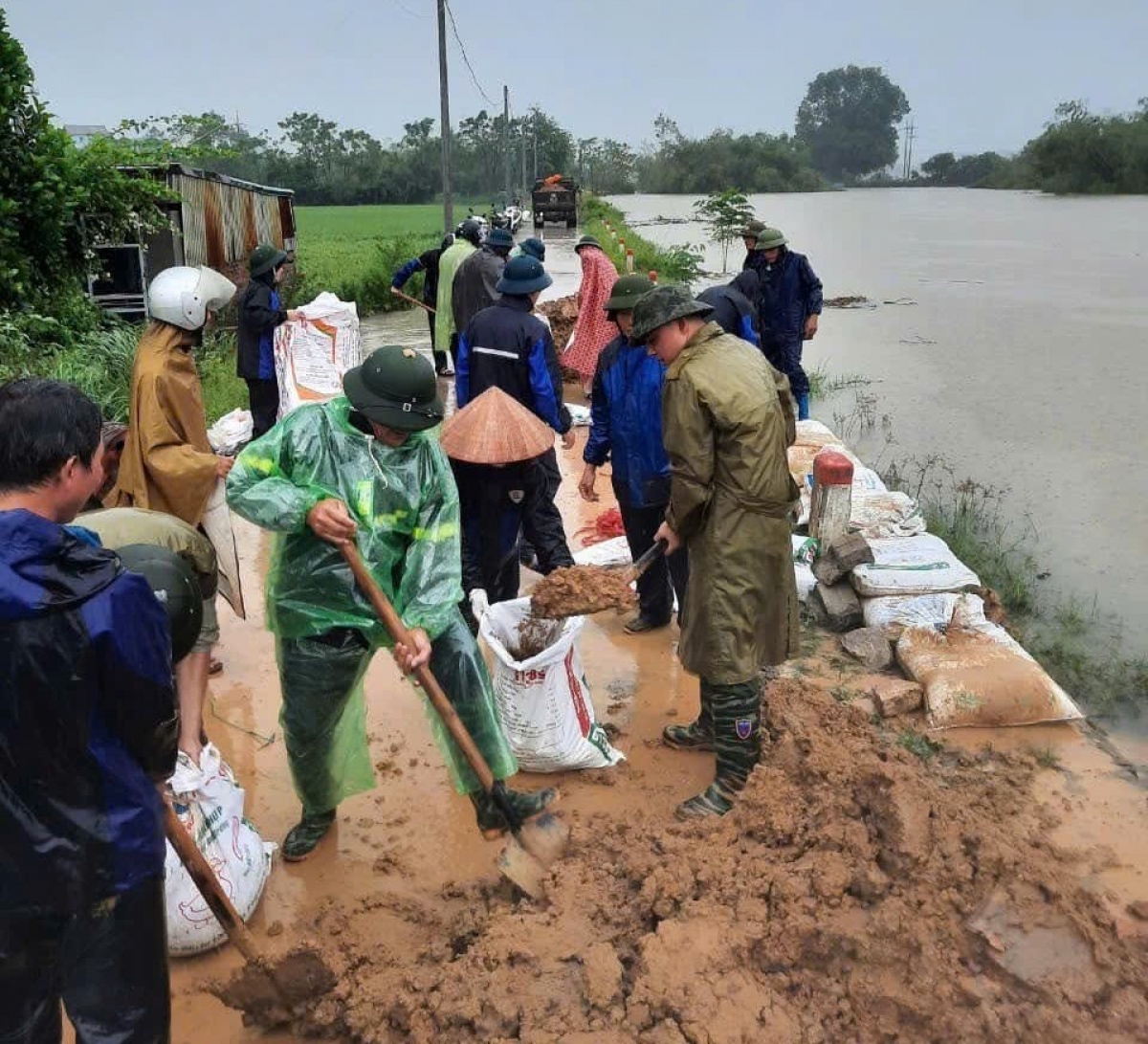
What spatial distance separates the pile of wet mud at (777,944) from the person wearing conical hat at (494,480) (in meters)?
1.42

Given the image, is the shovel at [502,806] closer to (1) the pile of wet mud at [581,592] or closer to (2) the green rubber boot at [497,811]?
(2) the green rubber boot at [497,811]

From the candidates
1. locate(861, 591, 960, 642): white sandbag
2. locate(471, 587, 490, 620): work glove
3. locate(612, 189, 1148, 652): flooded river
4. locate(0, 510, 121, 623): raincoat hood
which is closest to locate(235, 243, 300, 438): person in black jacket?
locate(471, 587, 490, 620): work glove

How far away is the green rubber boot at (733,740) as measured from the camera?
11.2ft

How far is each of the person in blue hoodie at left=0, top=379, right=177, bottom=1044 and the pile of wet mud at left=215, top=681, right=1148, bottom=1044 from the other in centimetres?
78

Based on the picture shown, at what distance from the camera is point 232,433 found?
300 inches

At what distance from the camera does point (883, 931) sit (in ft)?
8.02

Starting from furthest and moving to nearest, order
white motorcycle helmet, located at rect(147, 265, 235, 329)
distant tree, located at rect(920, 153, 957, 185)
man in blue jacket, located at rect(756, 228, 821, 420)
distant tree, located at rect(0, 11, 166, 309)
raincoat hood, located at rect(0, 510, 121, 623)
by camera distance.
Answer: distant tree, located at rect(920, 153, 957, 185)
man in blue jacket, located at rect(756, 228, 821, 420)
distant tree, located at rect(0, 11, 166, 309)
white motorcycle helmet, located at rect(147, 265, 235, 329)
raincoat hood, located at rect(0, 510, 121, 623)

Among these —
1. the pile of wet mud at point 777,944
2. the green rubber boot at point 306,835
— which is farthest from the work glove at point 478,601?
the pile of wet mud at point 777,944

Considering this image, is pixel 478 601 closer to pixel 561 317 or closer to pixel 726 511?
pixel 726 511

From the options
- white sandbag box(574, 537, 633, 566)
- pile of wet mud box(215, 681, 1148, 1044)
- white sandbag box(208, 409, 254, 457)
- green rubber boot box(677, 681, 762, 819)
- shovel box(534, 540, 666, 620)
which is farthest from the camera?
white sandbag box(208, 409, 254, 457)

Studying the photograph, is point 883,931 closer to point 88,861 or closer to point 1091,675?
point 88,861

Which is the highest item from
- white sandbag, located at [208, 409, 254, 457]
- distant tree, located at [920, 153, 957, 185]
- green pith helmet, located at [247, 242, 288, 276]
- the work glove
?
distant tree, located at [920, 153, 957, 185]

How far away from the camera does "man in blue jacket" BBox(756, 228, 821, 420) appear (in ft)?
26.0

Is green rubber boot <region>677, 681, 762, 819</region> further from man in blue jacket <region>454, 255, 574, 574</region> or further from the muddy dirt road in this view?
man in blue jacket <region>454, 255, 574, 574</region>
